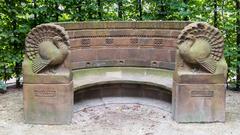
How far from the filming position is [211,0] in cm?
697

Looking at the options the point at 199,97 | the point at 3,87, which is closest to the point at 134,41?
the point at 199,97

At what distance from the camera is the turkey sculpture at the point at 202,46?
4.82m

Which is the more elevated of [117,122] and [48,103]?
[48,103]

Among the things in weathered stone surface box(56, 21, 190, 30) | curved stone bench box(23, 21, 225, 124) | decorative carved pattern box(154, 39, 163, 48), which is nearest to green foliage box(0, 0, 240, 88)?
weathered stone surface box(56, 21, 190, 30)

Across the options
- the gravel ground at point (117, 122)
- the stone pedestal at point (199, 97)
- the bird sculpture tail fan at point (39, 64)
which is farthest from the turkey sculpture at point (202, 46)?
the bird sculpture tail fan at point (39, 64)

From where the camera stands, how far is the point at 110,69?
6.25 meters

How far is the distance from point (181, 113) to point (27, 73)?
195 centimetres

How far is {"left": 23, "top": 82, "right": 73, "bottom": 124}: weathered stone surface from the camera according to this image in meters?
4.82

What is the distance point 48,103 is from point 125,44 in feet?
6.53

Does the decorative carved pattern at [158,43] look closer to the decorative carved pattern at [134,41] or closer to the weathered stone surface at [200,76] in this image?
the decorative carved pattern at [134,41]

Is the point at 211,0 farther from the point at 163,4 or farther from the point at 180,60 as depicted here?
the point at 180,60

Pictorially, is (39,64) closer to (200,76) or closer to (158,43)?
(200,76)

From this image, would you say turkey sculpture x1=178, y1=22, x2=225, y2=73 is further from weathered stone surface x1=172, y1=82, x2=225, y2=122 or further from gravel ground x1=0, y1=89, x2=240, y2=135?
gravel ground x1=0, y1=89, x2=240, y2=135

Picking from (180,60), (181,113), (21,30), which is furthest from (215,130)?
(21,30)
